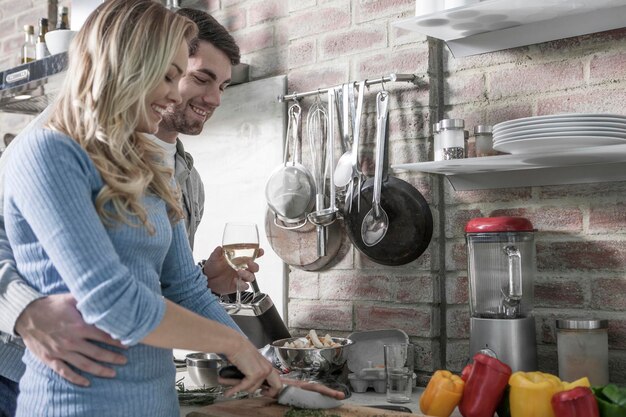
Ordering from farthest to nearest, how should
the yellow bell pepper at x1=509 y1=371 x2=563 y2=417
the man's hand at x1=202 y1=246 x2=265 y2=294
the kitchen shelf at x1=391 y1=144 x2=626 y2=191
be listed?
the man's hand at x1=202 y1=246 x2=265 y2=294 → the kitchen shelf at x1=391 y1=144 x2=626 y2=191 → the yellow bell pepper at x1=509 y1=371 x2=563 y2=417

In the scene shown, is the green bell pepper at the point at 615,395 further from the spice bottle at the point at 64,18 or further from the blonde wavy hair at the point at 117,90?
the spice bottle at the point at 64,18

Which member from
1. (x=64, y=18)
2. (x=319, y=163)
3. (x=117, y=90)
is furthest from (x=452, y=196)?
(x=64, y=18)

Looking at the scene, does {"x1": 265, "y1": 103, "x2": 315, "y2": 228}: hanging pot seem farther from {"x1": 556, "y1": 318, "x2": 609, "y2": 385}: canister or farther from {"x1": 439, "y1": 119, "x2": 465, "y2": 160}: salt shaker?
{"x1": 556, "y1": 318, "x2": 609, "y2": 385}: canister

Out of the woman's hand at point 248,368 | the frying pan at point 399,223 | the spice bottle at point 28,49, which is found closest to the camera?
the woman's hand at point 248,368

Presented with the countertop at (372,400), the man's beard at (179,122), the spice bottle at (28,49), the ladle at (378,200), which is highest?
the spice bottle at (28,49)

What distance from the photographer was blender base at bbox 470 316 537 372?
1.42 metres

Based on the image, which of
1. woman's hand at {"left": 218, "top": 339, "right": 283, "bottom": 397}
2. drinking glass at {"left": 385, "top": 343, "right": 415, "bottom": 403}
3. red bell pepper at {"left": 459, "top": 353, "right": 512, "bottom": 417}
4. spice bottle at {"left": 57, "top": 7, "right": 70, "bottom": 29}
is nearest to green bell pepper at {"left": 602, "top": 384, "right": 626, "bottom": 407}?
red bell pepper at {"left": 459, "top": 353, "right": 512, "bottom": 417}

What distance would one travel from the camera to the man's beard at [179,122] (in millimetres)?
1823

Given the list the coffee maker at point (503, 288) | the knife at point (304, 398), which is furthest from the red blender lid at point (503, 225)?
the knife at point (304, 398)

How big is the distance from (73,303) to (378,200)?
0.85 m

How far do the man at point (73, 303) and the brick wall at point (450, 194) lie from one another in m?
0.24

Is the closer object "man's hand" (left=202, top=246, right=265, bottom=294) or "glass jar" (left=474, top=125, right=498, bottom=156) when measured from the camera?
"glass jar" (left=474, top=125, right=498, bottom=156)

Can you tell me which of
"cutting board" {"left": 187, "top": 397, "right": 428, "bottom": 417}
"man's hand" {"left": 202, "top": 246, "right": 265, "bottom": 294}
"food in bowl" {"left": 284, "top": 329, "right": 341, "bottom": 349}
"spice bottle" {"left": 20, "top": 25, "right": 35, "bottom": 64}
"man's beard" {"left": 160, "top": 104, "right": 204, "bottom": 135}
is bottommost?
"cutting board" {"left": 187, "top": 397, "right": 428, "bottom": 417}

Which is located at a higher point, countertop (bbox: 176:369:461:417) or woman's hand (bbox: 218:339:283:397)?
woman's hand (bbox: 218:339:283:397)
